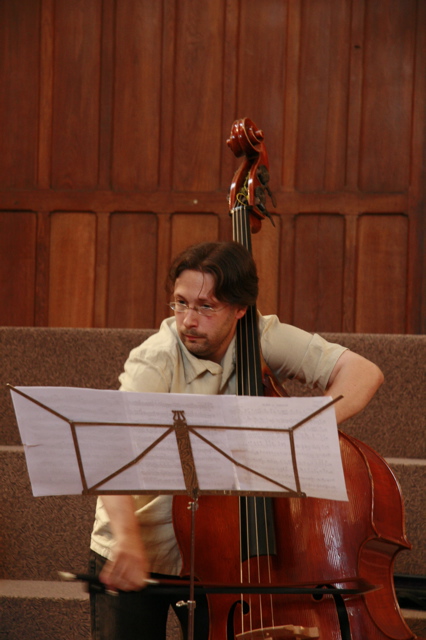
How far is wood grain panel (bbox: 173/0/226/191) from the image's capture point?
4.21 metres

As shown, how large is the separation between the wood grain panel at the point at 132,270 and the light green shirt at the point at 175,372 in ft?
7.23

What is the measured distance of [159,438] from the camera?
4.62 ft

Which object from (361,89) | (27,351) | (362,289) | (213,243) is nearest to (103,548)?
(213,243)

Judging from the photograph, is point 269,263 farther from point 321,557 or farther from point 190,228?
point 321,557

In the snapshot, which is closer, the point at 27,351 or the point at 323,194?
the point at 27,351

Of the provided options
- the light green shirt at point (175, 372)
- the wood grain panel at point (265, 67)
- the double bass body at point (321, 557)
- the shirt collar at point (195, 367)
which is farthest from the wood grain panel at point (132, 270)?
the double bass body at point (321, 557)

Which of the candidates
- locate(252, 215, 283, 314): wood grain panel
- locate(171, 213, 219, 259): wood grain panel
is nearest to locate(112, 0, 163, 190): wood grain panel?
locate(171, 213, 219, 259): wood grain panel

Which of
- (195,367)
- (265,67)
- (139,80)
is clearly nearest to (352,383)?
(195,367)

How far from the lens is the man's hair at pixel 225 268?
6.22 feet

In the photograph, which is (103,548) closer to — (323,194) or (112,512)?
(112,512)

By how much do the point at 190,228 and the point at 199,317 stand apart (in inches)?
95.4

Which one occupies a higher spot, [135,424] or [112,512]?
[135,424]

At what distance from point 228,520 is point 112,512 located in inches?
9.3

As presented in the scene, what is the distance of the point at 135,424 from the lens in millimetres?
1387
